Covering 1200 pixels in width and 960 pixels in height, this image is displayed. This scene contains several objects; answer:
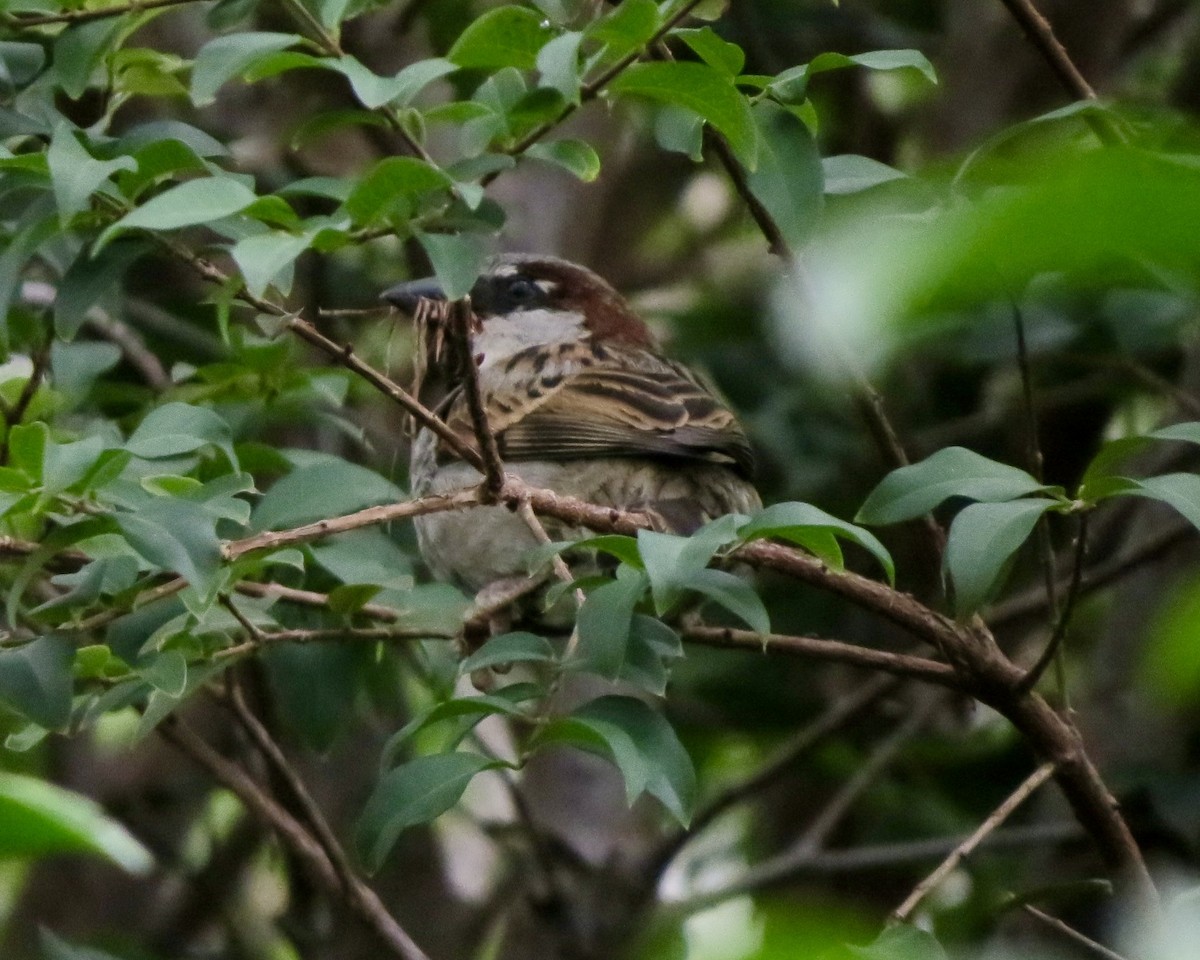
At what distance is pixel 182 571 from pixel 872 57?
916 mm

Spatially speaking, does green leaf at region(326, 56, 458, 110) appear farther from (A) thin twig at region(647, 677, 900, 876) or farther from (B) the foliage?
(A) thin twig at region(647, 677, 900, 876)

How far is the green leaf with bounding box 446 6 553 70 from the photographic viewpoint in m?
1.70

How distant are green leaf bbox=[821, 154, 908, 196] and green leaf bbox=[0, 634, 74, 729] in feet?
3.35

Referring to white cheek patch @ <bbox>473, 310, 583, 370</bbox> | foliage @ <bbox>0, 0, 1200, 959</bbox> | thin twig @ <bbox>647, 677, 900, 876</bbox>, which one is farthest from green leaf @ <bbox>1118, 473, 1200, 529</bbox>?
white cheek patch @ <bbox>473, 310, 583, 370</bbox>

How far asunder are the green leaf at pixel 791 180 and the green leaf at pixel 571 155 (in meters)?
0.18

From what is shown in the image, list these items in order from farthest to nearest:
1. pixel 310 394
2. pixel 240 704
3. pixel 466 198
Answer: pixel 310 394
pixel 240 704
pixel 466 198

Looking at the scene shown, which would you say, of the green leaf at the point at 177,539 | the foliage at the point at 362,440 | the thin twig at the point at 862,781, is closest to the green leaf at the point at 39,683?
the foliage at the point at 362,440

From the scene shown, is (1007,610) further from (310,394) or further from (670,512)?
(310,394)

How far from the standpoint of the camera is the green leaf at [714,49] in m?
1.74

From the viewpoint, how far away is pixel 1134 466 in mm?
3605

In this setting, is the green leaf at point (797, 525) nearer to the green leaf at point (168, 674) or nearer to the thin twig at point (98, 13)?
the green leaf at point (168, 674)

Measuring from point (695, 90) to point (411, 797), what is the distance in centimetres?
76

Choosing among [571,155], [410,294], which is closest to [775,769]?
[410,294]

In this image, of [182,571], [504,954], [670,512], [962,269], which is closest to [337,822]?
[504,954]
